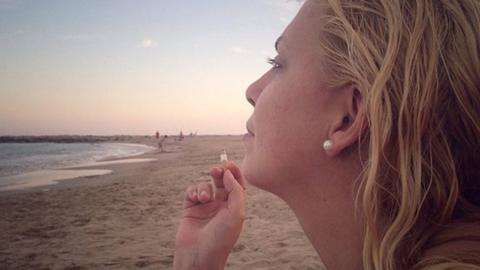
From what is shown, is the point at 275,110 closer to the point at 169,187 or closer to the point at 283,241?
the point at 283,241

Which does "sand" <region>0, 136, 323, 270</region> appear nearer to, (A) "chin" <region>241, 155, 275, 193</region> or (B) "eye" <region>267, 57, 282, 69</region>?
(A) "chin" <region>241, 155, 275, 193</region>

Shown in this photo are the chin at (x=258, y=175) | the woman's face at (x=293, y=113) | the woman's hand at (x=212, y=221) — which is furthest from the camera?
the woman's hand at (x=212, y=221)

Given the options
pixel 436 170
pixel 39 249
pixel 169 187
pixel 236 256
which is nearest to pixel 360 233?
pixel 436 170

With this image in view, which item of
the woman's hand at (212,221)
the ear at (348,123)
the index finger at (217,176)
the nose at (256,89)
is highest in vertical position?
the nose at (256,89)

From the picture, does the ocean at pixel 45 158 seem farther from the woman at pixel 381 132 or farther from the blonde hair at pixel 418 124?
the blonde hair at pixel 418 124

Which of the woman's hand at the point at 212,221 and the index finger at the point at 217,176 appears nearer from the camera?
the woman's hand at the point at 212,221

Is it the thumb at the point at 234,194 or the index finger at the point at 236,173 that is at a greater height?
the index finger at the point at 236,173

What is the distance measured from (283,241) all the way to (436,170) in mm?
3898

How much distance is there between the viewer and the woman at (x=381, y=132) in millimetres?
940

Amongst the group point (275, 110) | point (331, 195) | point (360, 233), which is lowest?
point (360, 233)

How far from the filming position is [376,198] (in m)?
0.99

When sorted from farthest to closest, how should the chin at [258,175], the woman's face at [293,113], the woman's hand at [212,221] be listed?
the woman's hand at [212,221] → the chin at [258,175] → the woman's face at [293,113]

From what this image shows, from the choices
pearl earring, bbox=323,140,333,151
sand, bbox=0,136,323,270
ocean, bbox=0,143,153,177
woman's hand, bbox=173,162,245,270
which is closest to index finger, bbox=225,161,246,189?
woman's hand, bbox=173,162,245,270

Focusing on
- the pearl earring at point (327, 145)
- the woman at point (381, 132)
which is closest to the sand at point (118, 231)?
the woman at point (381, 132)
